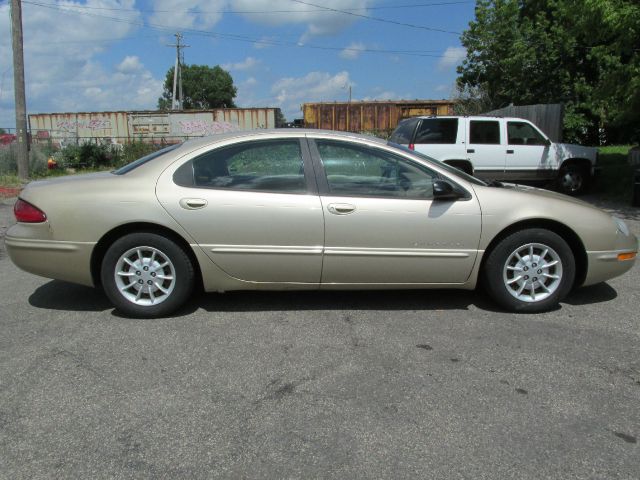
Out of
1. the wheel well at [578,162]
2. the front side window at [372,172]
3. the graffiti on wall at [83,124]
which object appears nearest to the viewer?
the front side window at [372,172]

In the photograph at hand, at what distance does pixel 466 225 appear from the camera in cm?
431

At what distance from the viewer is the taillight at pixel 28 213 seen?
14.0 feet

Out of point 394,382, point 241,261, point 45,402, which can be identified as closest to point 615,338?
point 394,382

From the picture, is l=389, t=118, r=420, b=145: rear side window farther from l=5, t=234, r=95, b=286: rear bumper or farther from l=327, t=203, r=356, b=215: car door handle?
l=5, t=234, r=95, b=286: rear bumper

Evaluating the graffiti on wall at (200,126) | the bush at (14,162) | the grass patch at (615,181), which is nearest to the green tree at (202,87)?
the graffiti on wall at (200,126)

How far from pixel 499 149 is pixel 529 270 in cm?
772

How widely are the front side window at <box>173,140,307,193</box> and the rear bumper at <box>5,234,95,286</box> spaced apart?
0.96m

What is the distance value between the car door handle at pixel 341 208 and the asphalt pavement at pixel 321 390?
0.87m

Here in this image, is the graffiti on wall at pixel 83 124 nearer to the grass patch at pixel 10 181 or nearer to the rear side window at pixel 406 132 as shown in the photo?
the grass patch at pixel 10 181

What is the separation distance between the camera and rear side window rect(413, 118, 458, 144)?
11.4 meters

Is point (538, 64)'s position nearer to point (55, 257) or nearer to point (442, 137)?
point (442, 137)

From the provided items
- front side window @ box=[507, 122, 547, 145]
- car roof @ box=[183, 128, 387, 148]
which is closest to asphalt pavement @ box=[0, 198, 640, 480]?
car roof @ box=[183, 128, 387, 148]

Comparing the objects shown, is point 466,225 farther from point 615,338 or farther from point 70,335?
point 70,335

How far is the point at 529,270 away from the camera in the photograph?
4449 millimetres
